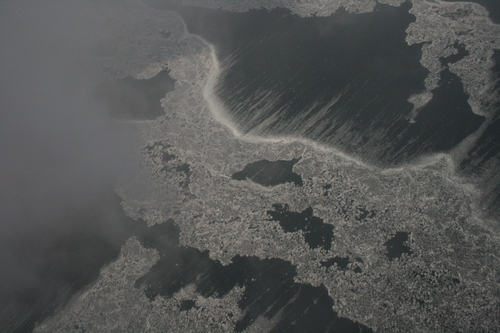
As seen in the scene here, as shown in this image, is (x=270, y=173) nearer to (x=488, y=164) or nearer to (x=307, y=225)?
(x=307, y=225)

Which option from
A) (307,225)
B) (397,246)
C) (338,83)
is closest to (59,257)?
(307,225)

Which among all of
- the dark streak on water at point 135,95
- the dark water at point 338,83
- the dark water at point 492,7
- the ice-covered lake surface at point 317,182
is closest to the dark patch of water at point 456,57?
the ice-covered lake surface at point 317,182

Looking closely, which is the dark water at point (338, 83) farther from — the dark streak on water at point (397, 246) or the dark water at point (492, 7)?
the dark water at point (492, 7)

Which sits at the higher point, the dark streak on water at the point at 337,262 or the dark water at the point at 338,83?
the dark water at the point at 338,83

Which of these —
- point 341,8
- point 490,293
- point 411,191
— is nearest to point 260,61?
point 341,8

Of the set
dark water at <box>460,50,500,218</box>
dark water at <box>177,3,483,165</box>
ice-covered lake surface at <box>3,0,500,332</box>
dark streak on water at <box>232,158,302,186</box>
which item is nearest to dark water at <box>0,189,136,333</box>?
ice-covered lake surface at <box>3,0,500,332</box>

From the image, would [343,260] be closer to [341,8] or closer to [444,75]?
[444,75]

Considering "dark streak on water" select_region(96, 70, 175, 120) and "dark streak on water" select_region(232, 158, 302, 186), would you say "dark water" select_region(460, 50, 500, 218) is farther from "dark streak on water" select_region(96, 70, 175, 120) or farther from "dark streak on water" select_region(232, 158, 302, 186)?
"dark streak on water" select_region(96, 70, 175, 120)
